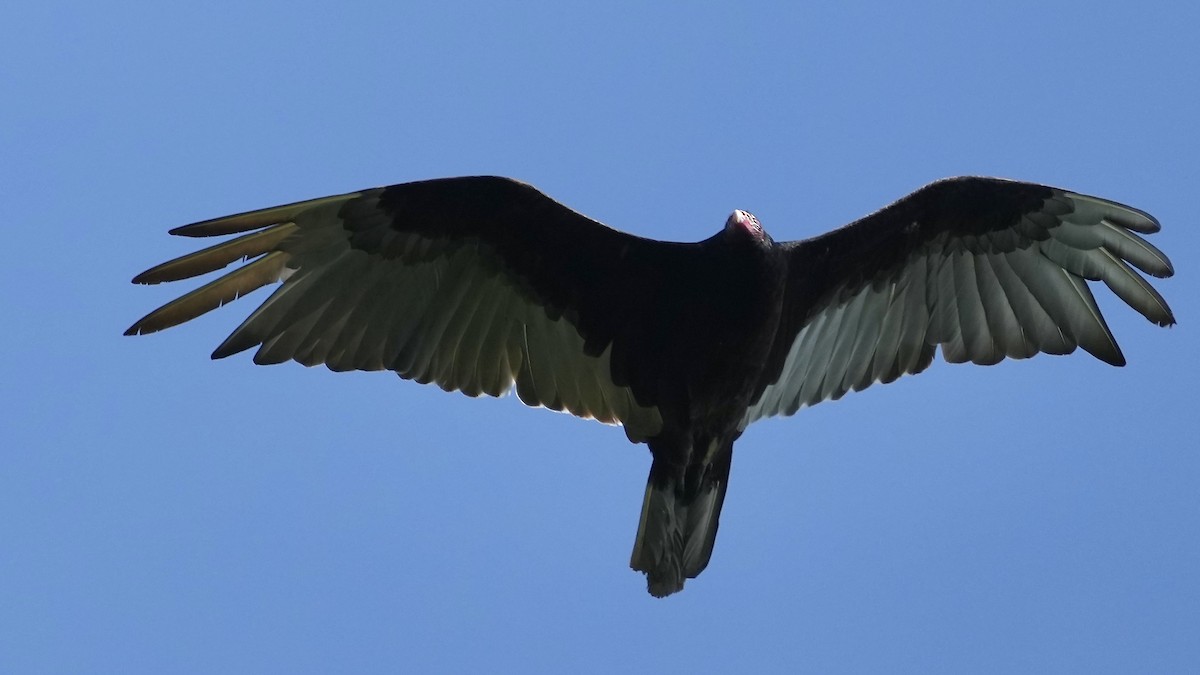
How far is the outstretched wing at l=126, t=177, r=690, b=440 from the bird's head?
0.29 meters

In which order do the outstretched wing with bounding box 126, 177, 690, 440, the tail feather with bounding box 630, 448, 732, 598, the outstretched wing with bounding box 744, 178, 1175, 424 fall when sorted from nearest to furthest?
1. the outstretched wing with bounding box 126, 177, 690, 440
2. the tail feather with bounding box 630, 448, 732, 598
3. the outstretched wing with bounding box 744, 178, 1175, 424

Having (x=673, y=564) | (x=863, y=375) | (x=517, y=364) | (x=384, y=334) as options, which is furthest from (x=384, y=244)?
(x=863, y=375)

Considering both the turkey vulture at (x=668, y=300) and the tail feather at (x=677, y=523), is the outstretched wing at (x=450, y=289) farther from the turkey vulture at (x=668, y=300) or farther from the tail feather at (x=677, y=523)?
the tail feather at (x=677, y=523)

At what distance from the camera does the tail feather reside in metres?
7.34

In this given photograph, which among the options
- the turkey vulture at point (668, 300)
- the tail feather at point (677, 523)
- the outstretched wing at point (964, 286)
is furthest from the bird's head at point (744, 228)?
the tail feather at point (677, 523)

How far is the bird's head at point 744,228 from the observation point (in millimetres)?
6725

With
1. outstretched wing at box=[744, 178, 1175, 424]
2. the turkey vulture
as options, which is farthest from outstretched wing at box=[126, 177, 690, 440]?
outstretched wing at box=[744, 178, 1175, 424]

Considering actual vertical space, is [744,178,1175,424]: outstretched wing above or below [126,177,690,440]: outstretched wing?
above

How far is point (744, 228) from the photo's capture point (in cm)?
672

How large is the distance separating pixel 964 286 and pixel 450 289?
2752 mm

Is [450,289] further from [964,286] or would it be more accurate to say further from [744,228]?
[964,286]

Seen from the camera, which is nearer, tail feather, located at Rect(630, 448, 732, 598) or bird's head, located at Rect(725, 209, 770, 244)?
bird's head, located at Rect(725, 209, 770, 244)

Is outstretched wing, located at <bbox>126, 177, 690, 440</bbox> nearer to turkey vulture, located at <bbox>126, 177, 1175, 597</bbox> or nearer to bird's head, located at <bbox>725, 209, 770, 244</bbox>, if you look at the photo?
turkey vulture, located at <bbox>126, 177, 1175, 597</bbox>

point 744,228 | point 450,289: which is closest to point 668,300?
point 744,228
